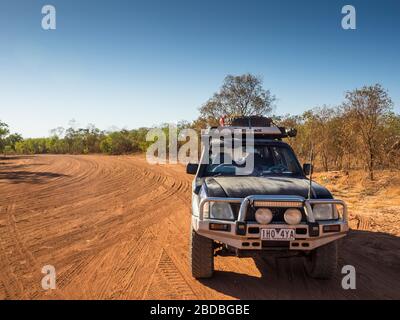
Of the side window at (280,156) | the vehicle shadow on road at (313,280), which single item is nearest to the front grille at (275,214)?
the vehicle shadow on road at (313,280)

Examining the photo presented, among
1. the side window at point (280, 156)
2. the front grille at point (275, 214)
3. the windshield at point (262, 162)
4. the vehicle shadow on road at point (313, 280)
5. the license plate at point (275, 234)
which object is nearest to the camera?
the license plate at point (275, 234)

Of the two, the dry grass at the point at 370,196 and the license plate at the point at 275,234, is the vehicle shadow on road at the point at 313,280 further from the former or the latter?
the dry grass at the point at 370,196

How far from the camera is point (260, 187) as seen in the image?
438cm

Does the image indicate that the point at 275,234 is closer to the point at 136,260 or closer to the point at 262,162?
the point at 262,162

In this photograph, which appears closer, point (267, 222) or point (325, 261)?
point (267, 222)

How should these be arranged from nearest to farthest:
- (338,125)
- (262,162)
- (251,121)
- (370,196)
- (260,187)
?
(260,187)
(262,162)
(251,121)
(370,196)
(338,125)

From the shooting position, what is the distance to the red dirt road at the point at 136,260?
165 inches

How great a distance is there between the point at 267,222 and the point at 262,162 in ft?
6.42

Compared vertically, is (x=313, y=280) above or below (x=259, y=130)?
below

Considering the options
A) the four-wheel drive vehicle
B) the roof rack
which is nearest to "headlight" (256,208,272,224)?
the four-wheel drive vehicle

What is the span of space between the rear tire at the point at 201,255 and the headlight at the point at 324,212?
137cm

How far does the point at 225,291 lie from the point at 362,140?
12.5m

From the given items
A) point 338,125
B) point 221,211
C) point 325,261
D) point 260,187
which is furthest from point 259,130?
point 338,125

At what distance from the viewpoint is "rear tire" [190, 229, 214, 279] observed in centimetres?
436
